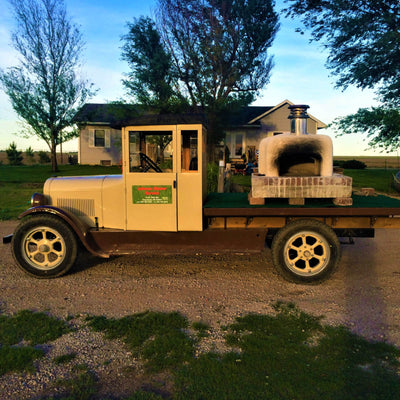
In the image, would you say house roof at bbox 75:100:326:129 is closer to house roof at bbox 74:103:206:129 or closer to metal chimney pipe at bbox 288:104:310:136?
house roof at bbox 74:103:206:129

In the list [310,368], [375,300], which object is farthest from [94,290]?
[375,300]

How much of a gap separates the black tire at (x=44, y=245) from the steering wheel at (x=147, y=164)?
1.39 m

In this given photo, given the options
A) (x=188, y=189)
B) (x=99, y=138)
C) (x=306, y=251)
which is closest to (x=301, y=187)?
(x=306, y=251)

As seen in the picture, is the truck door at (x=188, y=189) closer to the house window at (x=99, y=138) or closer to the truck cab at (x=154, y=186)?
the truck cab at (x=154, y=186)

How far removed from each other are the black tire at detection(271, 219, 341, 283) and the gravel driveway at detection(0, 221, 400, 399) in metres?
0.17

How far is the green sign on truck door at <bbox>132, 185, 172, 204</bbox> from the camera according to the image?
5.41m

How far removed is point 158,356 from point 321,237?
2.93 metres

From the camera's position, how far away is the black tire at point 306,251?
5184mm

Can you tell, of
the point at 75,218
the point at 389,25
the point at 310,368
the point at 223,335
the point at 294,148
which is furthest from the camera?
the point at 389,25

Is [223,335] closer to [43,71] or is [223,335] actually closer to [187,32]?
[187,32]

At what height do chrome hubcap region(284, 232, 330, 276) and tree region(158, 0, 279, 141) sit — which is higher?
tree region(158, 0, 279, 141)

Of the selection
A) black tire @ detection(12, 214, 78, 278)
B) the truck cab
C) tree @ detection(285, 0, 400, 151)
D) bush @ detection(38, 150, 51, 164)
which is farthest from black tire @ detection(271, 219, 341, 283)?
bush @ detection(38, 150, 51, 164)

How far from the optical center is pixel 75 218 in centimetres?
547

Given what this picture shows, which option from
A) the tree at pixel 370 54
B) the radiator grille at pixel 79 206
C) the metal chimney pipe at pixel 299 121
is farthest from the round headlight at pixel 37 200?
the tree at pixel 370 54
